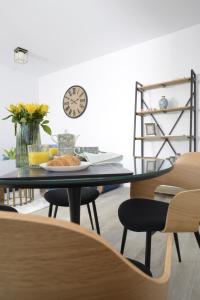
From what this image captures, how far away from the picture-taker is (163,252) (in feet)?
5.80

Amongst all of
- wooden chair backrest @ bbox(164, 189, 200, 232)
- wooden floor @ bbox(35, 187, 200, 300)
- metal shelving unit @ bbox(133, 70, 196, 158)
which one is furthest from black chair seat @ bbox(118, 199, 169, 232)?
metal shelving unit @ bbox(133, 70, 196, 158)

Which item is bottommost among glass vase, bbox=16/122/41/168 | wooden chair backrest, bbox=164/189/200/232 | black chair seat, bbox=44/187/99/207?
black chair seat, bbox=44/187/99/207

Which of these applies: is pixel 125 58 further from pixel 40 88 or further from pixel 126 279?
pixel 126 279

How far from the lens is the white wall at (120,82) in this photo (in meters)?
3.43

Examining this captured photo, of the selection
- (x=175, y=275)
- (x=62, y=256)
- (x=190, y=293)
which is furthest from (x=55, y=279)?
(x=175, y=275)

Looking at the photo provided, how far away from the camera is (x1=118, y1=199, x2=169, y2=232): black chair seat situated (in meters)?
1.05

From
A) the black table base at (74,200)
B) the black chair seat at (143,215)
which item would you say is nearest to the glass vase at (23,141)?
the black table base at (74,200)

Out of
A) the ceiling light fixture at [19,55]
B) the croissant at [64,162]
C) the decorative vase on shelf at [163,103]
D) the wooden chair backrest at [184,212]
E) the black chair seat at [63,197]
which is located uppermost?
the ceiling light fixture at [19,55]

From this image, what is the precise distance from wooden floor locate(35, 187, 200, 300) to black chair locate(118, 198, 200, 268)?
35 cm

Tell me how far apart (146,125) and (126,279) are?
3.52 m

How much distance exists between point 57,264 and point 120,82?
4.11 m

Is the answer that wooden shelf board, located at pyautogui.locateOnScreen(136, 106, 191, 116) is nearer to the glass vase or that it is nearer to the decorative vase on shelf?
the decorative vase on shelf

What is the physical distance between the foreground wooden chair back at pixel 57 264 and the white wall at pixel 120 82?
3389mm

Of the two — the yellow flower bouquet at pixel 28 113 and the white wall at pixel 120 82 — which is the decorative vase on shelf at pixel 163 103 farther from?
the yellow flower bouquet at pixel 28 113
